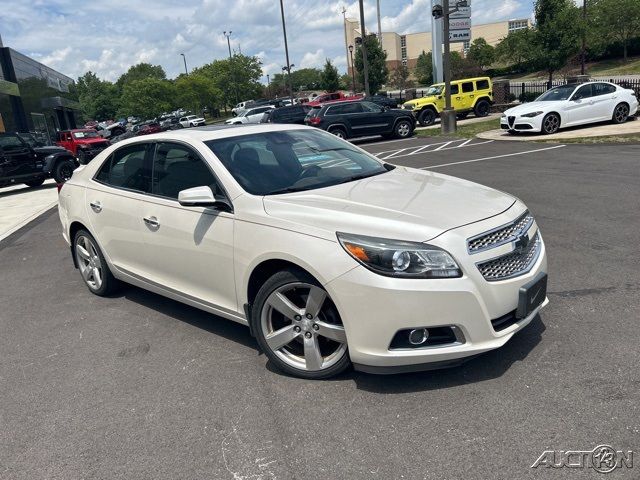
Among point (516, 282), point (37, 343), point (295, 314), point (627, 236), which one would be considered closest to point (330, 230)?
point (295, 314)

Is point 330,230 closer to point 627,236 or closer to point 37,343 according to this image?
point 37,343

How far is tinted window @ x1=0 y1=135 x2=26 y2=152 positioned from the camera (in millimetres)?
15422

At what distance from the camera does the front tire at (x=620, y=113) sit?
17531 millimetres

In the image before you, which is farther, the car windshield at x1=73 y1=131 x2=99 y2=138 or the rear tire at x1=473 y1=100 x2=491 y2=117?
the car windshield at x1=73 y1=131 x2=99 y2=138

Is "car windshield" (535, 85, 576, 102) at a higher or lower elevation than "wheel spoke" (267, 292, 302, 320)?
higher

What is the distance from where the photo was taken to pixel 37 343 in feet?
14.6

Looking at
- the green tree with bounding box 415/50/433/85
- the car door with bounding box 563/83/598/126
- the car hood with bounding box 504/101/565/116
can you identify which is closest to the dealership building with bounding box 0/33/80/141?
the car hood with bounding box 504/101/565/116

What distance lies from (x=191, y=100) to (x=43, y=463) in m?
72.5

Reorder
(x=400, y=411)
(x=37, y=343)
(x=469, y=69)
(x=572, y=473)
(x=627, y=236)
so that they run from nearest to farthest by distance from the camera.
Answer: (x=572, y=473) → (x=400, y=411) → (x=37, y=343) → (x=627, y=236) → (x=469, y=69)

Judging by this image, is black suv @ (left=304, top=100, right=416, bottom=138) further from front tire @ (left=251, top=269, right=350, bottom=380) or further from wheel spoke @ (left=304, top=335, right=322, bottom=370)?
wheel spoke @ (left=304, top=335, right=322, bottom=370)

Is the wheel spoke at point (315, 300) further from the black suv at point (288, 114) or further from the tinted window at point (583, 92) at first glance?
the black suv at point (288, 114)

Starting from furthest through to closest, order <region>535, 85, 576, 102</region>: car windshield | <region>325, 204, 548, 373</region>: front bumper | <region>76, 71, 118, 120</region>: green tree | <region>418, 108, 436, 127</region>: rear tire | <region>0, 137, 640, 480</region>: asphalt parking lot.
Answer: <region>76, 71, 118, 120</region>: green tree, <region>418, 108, 436, 127</region>: rear tire, <region>535, 85, 576, 102</region>: car windshield, <region>325, 204, 548, 373</region>: front bumper, <region>0, 137, 640, 480</region>: asphalt parking lot

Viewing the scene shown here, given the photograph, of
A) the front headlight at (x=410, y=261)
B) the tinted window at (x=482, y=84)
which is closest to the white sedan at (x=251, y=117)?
the tinted window at (x=482, y=84)

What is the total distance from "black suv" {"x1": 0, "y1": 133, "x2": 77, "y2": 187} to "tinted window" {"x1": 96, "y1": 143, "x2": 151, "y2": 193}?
12411 millimetres
